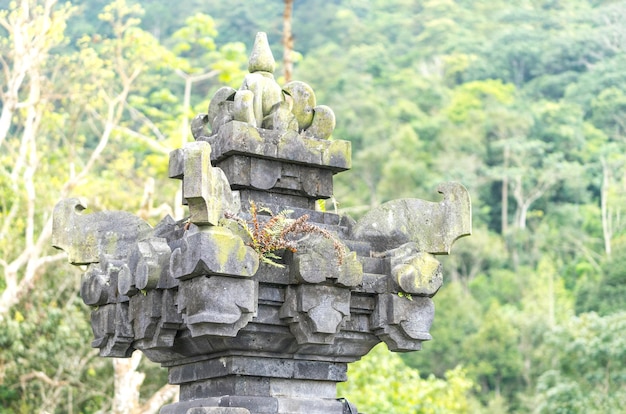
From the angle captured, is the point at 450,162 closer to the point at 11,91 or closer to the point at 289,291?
the point at 11,91

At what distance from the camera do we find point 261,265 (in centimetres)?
529

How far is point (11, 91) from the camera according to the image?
16.5 meters

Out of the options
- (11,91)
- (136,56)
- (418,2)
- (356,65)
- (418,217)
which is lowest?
(418,217)

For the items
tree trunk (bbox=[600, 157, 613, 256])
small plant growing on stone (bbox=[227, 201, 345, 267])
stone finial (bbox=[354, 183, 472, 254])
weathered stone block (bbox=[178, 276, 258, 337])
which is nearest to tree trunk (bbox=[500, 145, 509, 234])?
tree trunk (bbox=[600, 157, 613, 256])

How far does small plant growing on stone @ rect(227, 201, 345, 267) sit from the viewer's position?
17.5ft


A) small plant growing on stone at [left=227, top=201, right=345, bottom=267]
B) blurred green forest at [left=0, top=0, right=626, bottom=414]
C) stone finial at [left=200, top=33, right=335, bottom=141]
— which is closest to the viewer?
small plant growing on stone at [left=227, top=201, right=345, bottom=267]

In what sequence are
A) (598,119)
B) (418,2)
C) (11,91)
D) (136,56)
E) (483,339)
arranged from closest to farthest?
(11,91), (136,56), (483,339), (598,119), (418,2)

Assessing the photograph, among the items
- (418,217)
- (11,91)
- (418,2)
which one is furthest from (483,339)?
(418,2)

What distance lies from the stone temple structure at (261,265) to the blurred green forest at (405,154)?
0.55 metres

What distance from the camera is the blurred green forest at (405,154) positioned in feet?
59.1

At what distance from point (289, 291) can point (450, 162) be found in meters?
50.6

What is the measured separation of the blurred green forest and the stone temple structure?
553 millimetres

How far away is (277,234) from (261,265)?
0.65ft

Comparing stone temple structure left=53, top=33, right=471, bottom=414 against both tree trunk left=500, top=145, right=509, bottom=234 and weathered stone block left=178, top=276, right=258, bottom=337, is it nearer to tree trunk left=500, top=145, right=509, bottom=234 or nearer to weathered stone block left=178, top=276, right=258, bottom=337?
weathered stone block left=178, top=276, right=258, bottom=337
